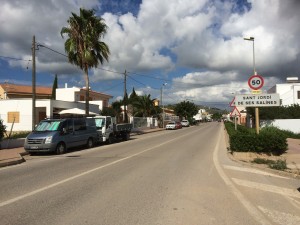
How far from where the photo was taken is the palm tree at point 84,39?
29719 millimetres

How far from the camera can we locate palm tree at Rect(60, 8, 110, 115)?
29.7 meters

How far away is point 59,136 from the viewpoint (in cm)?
1856

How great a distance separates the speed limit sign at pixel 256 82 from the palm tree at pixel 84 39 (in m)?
17.5

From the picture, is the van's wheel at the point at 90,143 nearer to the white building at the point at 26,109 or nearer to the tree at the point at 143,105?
the white building at the point at 26,109

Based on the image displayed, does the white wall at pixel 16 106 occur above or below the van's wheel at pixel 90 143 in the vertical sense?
above

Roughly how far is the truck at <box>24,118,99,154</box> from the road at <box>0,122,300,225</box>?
5454 millimetres

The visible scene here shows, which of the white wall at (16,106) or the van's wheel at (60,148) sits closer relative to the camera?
the van's wheel at (60,148)

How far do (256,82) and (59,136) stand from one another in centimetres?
1015

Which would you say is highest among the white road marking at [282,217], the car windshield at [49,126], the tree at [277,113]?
the tree at [277,113]

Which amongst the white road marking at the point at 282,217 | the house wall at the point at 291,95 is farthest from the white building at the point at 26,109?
the house wall at the point at 291,95

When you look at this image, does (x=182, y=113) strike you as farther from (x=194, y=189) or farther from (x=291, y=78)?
(x=194, y=189)

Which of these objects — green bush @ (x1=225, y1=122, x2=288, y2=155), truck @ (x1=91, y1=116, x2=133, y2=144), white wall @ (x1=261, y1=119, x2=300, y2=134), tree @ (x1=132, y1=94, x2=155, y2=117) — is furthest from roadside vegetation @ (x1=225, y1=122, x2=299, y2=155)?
tree @ (x1=132, y1=94, x2=155, y2=117)

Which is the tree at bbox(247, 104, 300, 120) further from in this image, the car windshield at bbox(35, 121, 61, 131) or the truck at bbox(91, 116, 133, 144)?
the car windshield at bbox(35, 121, 61, 131)

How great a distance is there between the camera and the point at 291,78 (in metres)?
74.5
